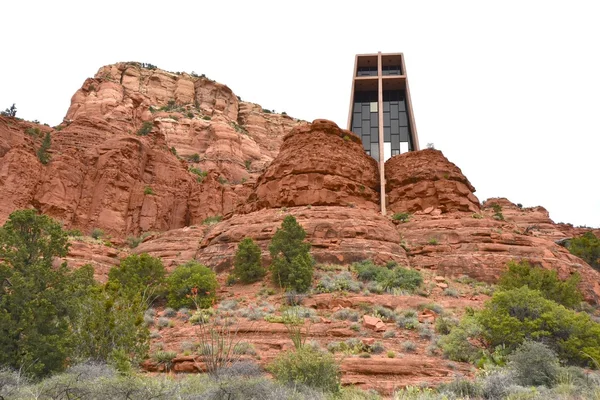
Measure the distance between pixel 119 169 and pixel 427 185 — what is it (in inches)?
1039

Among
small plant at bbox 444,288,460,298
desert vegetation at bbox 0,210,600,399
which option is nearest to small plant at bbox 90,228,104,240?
desert vegetation at bbox 0,210,600,399

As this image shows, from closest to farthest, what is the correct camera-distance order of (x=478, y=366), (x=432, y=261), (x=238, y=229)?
(x=478, y=366), (x=432, y=261), (x=238, y=229)

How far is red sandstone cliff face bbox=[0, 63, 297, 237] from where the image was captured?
36.1 meters

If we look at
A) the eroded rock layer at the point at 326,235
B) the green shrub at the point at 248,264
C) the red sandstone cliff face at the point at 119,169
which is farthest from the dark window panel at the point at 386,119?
the green shrub at the point at 248,264

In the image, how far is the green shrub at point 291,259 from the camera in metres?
21.2

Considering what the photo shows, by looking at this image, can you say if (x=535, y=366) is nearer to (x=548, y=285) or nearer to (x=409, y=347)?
(x=409, y=347)

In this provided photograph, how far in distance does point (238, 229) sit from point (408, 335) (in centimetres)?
1548

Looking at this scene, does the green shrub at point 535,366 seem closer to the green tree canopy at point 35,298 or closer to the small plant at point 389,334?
the small plant at point 389,334

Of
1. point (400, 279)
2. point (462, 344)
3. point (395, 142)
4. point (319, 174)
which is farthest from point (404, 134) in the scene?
point (462, 344)

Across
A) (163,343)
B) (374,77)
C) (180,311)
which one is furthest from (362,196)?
(163,343)

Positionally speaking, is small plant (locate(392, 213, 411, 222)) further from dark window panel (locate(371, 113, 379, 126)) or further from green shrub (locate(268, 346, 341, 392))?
green shrub (locate(268, 346, 341, 392))

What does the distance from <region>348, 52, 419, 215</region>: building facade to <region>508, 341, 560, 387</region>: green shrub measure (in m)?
30.7

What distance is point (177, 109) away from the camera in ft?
247

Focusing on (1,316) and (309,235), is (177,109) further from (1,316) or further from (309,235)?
(1,316)
